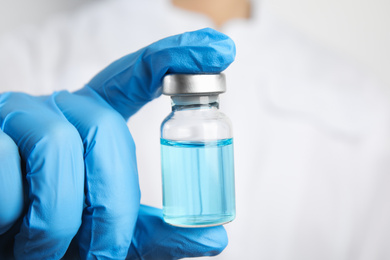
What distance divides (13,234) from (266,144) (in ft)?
3.26

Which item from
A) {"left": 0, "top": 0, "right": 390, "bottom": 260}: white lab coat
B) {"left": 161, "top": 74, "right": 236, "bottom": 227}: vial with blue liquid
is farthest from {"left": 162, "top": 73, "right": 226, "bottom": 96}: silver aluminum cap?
{"left": 0, "top": 0, "right": 390, "bottom": 260}: white lab coat

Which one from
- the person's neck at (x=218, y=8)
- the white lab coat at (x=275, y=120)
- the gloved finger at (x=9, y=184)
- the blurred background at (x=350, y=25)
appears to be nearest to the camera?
the gloved finger at (x=9, y=184)

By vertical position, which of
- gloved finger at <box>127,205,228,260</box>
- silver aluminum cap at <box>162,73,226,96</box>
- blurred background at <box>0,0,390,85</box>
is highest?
blurred background at <box>0,0,390,85</box>

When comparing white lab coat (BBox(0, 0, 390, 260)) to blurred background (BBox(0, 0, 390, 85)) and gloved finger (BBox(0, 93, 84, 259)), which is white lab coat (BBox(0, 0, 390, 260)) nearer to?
blurred background (BBox(0, 0, 390, 85))

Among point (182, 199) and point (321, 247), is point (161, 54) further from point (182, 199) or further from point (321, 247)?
point (321, 247)

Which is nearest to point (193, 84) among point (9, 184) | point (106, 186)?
point (106, 186)

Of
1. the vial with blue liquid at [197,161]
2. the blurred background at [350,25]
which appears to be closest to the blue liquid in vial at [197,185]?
the vial with blue liquid at [197,161]

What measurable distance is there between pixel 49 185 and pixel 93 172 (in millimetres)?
93

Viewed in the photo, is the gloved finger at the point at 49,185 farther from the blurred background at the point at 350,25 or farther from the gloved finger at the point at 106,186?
the blurred background at the point at 350,25

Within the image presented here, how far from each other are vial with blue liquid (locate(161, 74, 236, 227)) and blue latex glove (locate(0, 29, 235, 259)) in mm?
54

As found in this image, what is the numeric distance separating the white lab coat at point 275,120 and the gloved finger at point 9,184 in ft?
2.52

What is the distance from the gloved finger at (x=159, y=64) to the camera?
792 millimetres

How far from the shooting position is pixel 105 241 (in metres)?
0.83

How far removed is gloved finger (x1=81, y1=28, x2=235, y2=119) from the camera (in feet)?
2.60
